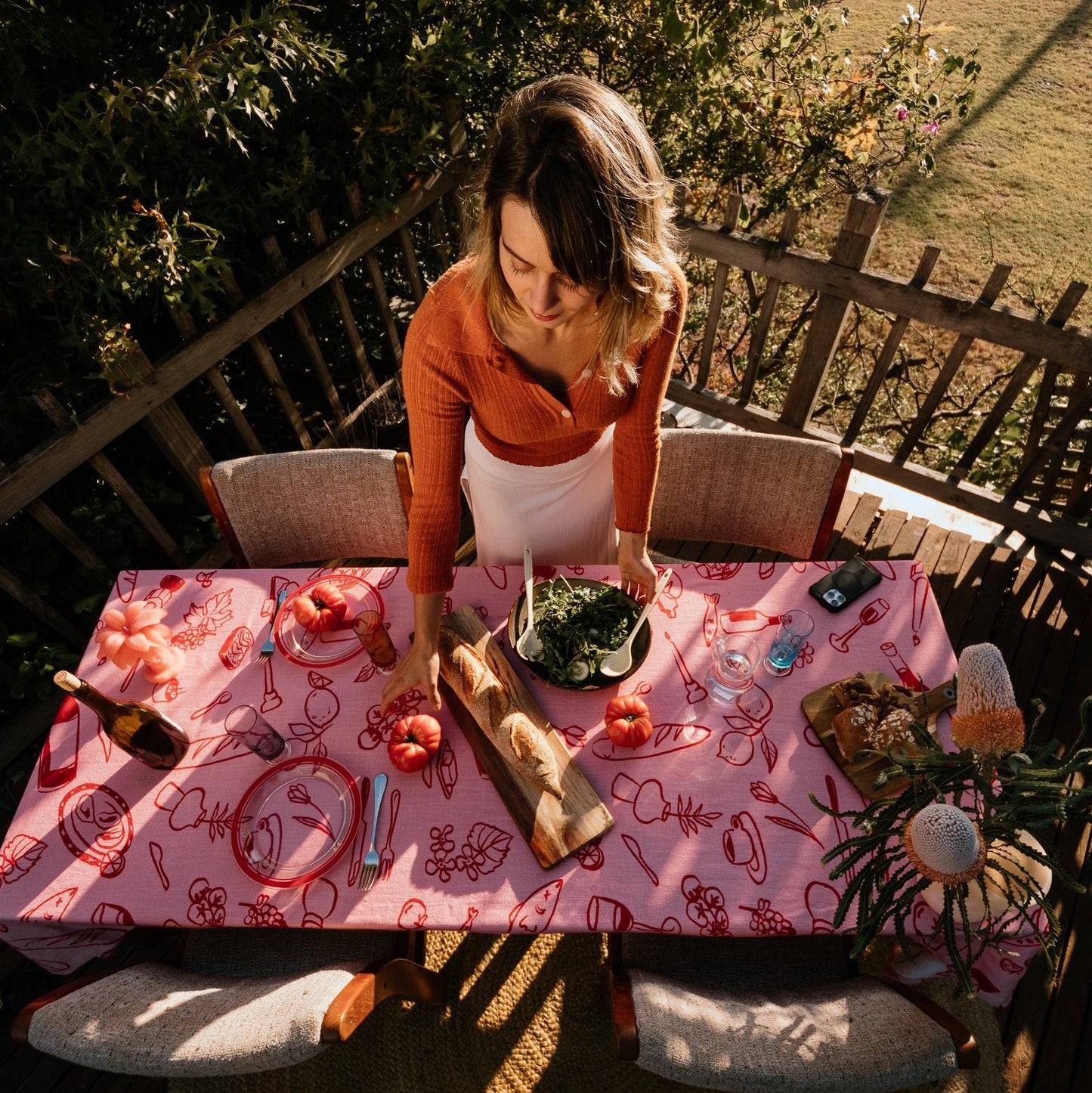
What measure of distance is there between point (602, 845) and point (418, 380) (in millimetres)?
1118

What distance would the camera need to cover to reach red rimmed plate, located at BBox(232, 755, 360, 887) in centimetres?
→ 152

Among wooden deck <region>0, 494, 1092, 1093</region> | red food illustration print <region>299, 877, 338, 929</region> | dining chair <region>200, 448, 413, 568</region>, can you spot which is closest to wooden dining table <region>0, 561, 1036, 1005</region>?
red food illustration print <region>299, 877, 338, 929</region>

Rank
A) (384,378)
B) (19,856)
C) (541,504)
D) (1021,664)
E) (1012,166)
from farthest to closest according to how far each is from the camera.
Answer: (1012,166) → (384,378) → (1021,664) → (541,504) → (19,856)

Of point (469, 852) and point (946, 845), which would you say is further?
point (469, 852)

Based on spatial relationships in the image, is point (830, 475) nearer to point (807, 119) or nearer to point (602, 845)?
point (602, 845)

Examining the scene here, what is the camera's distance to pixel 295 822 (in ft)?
5.18

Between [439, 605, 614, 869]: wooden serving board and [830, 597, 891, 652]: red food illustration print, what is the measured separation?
730 mm

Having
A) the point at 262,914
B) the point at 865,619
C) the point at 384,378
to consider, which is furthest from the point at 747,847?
the point at 384,378

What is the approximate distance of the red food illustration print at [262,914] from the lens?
1.46 metres

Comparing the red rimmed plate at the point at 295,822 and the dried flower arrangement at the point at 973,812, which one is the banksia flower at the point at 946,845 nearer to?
the dried flower arrangement at the point at 973,812

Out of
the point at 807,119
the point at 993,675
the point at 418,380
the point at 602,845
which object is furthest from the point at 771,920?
the point at 807,119

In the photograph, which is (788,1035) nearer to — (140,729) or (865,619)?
(865,619)

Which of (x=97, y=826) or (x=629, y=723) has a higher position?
(x=629, y=723)

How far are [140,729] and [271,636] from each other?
1.23 ft
